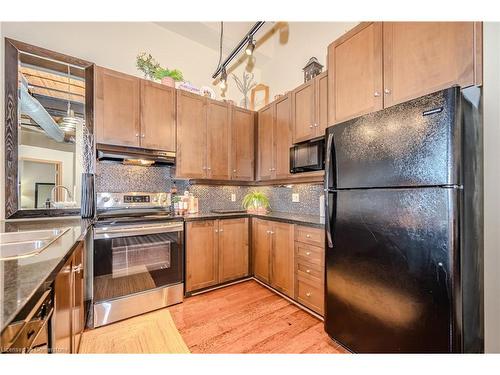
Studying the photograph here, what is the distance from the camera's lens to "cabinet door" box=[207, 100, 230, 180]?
266cm

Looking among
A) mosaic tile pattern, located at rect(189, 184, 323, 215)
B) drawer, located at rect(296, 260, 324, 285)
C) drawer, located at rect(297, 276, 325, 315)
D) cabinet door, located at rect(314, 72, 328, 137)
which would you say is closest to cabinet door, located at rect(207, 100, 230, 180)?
mosaic tile pattern, located at rect(189, 184, 323, 215)

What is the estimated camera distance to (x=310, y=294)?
6.44 feet

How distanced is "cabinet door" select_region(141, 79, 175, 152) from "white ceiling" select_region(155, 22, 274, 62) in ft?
3.51

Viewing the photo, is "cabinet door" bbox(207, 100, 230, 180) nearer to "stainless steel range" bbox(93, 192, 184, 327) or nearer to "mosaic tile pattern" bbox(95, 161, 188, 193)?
"mosaic tile pattern" bbox(95, 161, 188, 193)

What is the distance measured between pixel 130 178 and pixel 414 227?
8.61 feet

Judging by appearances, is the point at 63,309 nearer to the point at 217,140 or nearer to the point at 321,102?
the point at 217,140

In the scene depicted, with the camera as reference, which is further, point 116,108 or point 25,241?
point 116,108

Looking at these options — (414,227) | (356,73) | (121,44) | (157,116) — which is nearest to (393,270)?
(414,227)

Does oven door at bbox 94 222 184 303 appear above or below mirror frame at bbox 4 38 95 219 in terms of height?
below

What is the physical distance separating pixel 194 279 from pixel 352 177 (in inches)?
75.0

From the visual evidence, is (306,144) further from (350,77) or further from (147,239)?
(147,239)

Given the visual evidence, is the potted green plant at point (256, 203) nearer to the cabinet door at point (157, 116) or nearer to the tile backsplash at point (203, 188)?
the tile backsplash at point (203, 188)

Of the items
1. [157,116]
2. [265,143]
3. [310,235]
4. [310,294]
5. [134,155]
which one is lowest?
[310,294]
